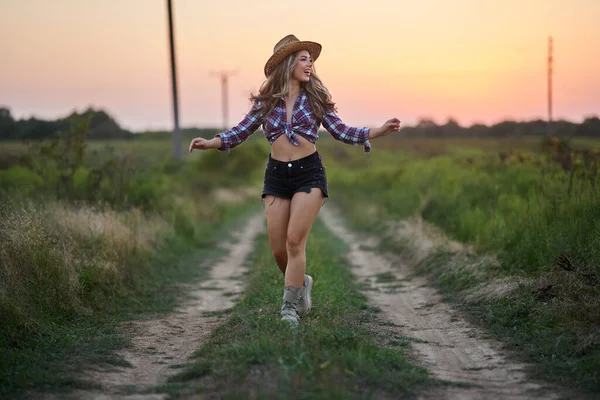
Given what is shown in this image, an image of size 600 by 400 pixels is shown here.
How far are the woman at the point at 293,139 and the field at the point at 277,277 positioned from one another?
2.49 feet

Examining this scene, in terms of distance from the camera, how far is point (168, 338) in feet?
25.4

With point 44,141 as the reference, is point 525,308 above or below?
below

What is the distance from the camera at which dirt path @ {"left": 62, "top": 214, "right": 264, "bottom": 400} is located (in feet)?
18.8

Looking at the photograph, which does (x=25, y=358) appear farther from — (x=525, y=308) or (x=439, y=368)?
(x=525, y=308)

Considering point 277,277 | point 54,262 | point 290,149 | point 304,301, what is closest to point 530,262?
point 277,277

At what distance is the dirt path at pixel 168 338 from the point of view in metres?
5.73

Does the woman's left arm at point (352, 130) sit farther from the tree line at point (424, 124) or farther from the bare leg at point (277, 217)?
the tree line at point (424, 124)

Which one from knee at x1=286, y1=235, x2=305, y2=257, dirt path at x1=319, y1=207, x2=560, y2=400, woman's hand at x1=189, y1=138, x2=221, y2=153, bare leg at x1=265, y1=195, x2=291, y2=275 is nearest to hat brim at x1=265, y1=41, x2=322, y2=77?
woman's hand at x1=189, y1=138, x2=221, y2=153

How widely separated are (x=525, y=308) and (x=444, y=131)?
203ft

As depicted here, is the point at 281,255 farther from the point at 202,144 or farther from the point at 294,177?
the point at 202,144

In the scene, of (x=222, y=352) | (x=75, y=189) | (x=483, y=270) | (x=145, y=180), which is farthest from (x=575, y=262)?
(x=145, y=180)

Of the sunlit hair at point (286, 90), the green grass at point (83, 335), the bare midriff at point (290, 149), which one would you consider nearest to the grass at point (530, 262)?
the bare midriff at point (290, 149)

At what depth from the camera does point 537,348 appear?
6547 millimetres

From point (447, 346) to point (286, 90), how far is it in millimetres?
2788
